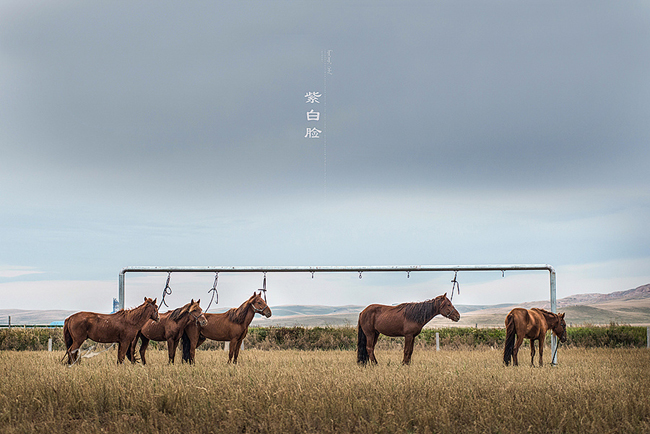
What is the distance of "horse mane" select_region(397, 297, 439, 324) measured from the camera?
14.3 m

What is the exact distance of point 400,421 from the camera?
816 centimetres

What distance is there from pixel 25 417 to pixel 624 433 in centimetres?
962

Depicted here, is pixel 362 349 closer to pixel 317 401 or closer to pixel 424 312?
pixel 424 312

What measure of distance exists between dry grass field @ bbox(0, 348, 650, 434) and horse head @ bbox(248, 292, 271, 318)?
2.46 m

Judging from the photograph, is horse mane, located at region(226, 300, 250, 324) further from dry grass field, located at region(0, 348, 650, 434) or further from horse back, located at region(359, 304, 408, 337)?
horse back, located at region(359, 304, 408, 337)

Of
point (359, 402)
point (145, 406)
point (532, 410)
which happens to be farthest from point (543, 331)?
point (145, 406)

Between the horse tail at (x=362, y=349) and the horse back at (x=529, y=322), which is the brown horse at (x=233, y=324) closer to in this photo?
the horse tail at (x=362, y=349)

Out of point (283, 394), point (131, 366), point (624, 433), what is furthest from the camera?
point (131, 366)

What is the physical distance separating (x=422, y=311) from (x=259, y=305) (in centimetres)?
452

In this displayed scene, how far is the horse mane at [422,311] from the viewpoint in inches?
563

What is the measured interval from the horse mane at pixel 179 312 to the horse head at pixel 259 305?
172cm

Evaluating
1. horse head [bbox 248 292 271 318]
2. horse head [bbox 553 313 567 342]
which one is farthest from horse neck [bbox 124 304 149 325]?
horse head [bbox 553 313 567 342]

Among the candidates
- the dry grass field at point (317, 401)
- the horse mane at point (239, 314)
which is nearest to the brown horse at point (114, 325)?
the dry grass field at point (317, 401)

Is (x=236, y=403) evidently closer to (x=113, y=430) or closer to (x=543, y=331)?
(x=113, y=430)
